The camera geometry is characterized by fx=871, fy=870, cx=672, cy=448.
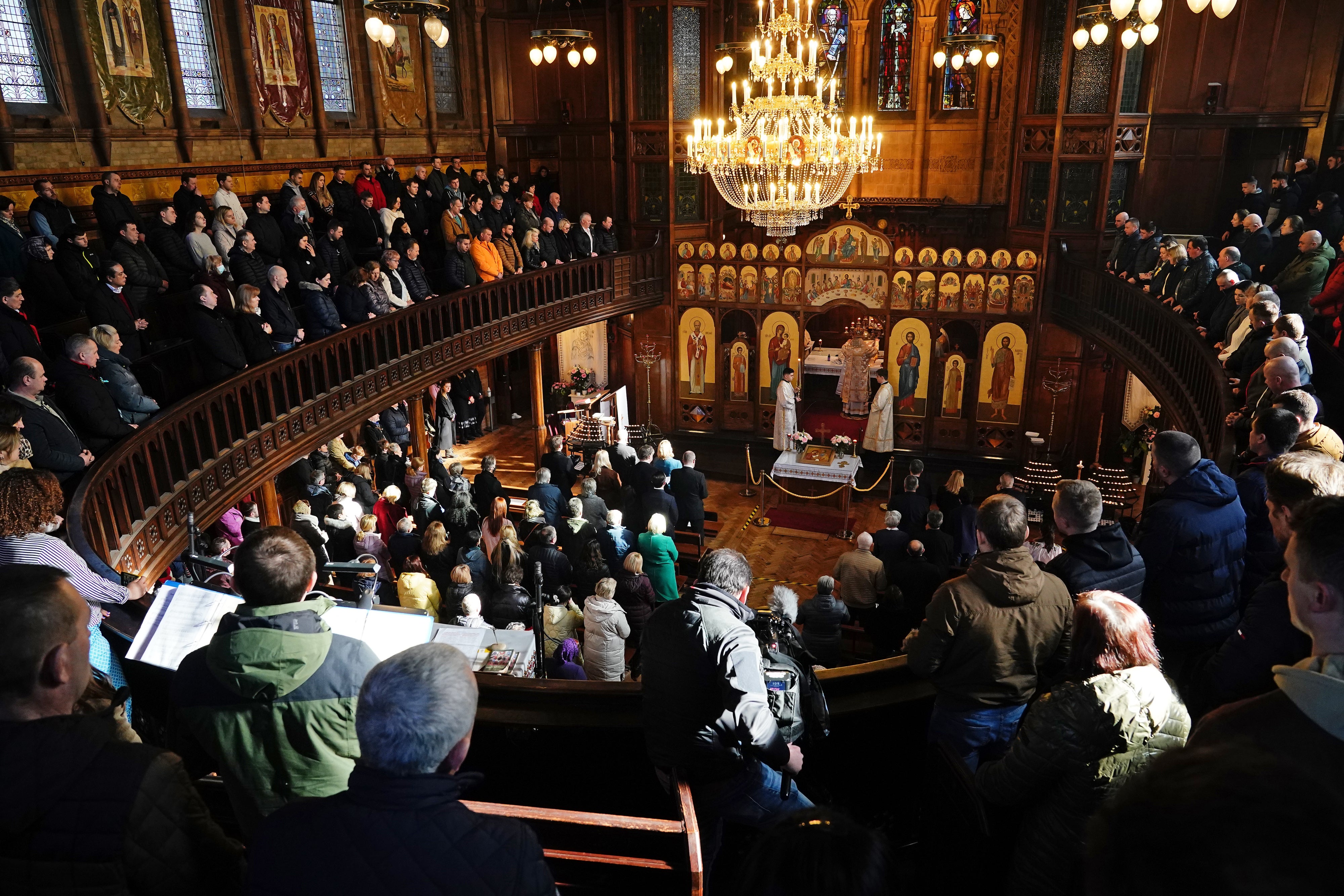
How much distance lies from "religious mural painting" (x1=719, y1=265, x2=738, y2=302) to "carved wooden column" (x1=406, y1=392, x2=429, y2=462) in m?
6.08

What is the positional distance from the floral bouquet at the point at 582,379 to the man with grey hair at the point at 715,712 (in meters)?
15.0

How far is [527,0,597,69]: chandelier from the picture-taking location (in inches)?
473

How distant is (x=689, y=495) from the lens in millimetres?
11242

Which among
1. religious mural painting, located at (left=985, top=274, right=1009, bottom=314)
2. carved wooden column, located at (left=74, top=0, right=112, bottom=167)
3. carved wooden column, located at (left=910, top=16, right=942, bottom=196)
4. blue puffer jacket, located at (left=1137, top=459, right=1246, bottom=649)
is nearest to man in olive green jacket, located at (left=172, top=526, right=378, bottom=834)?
blue puffer jacket, located at (left=1137, top=459, right=1246, bottom=649)

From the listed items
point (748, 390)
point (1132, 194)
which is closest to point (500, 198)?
point (748, 390)

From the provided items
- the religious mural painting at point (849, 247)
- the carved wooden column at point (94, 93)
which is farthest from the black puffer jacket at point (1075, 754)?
the religious mural painting at point (849, 247)

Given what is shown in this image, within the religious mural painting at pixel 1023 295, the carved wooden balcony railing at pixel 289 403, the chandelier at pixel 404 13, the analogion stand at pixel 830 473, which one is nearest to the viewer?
the carved wooden balcony railing at pixel 289 403

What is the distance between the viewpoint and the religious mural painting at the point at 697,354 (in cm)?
1709

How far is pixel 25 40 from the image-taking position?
407 inches

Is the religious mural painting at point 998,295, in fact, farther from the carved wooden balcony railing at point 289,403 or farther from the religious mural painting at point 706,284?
the carved wooden balcony railing at point 289,403

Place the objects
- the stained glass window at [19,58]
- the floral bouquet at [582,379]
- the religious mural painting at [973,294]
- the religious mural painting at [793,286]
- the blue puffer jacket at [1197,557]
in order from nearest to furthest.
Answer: the blue puffer jacket at [1197,557] < the stained glass window at [19,58] < the religious mural painting at [973,294] < the religious mural painting at [793,286] < the floral bouquet at [582,379]

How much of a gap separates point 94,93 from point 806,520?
1132 centimetres

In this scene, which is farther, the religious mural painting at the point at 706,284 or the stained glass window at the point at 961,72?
the religious mural painting at the point at 706,284

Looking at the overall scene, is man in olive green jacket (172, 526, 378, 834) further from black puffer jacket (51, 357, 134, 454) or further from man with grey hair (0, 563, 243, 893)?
black puffer jacket (51, 357, 134, 454)
